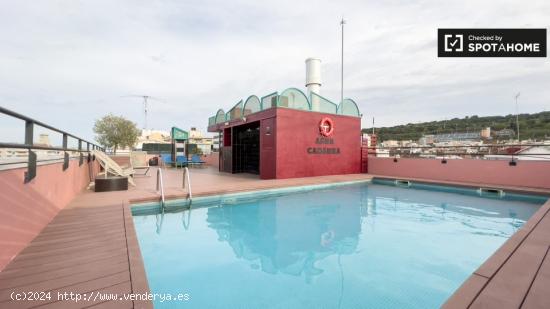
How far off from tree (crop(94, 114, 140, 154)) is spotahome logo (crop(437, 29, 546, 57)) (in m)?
27.7

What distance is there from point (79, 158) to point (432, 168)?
11.5 meters

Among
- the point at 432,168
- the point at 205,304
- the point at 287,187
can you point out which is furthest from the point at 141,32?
the point at 432,168

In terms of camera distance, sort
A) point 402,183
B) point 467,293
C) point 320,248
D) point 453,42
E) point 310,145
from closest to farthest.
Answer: point 467,293 < point 320,248 < point 453,42 < point 402,183 < point 310,145

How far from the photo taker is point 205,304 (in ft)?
6.68

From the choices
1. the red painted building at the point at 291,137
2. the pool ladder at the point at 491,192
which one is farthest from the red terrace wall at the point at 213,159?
the pool ladder at the point at 491,192

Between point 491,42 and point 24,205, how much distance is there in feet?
38.4

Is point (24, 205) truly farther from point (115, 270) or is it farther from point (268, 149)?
point (268, 149)

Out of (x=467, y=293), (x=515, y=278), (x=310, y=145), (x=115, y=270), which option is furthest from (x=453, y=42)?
(x=115, y=270)

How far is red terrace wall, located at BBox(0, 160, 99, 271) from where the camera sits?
1851mm

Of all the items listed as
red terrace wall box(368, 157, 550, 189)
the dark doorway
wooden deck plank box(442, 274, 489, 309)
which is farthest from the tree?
wooden deck plank box(442, 274, 489, 309)

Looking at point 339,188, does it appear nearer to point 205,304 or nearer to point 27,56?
point 205,304

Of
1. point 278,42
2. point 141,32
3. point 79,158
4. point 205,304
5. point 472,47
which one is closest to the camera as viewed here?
point 205,304

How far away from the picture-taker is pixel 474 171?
26.3ft

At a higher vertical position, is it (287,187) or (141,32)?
(141,32)
